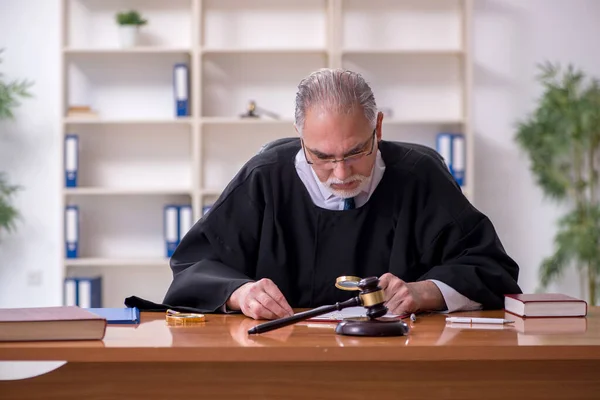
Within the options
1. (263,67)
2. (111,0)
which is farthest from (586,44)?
(111,0)

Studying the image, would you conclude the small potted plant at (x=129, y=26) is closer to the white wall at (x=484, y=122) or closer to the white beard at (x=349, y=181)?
the white wall at (x=484, y=122)

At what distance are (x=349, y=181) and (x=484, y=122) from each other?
137 inches

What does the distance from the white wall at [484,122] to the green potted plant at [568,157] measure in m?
0.13

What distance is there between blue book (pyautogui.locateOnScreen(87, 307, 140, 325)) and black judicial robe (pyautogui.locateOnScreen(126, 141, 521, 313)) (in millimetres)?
240

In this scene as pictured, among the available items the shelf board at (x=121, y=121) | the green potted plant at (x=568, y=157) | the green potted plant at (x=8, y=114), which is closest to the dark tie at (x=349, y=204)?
the shelf board at (x=121, y=121)

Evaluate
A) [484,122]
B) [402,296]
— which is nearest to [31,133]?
[484,122]

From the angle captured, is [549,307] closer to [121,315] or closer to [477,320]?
[477,320]

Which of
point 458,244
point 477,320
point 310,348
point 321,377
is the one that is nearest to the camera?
point 310,348

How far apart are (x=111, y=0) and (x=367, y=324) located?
13.7 ft

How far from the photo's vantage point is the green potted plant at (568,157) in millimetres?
5246

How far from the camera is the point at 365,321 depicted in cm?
179

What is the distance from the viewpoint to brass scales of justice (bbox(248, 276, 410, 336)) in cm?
176

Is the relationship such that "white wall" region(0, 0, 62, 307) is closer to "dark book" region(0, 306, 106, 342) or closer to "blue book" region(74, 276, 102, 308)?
"blue book" region(74, 276, 102, 308)

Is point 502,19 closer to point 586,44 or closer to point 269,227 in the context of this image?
point 586,44
